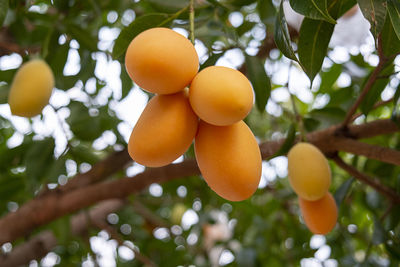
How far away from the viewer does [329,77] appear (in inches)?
47.4

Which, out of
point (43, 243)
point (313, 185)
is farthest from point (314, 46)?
point (43, 243)

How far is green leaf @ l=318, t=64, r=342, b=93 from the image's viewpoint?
3.85ft

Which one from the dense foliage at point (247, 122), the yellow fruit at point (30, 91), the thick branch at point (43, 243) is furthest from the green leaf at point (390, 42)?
the thick branch at point (43, 243)

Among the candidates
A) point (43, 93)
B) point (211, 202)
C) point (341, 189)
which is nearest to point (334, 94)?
point (341, 189)

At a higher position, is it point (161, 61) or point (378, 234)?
point (161, 61)

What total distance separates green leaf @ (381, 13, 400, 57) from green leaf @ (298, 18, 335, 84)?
0.07 m

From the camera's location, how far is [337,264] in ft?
4.47

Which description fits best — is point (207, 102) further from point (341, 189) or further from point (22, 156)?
point (22, 156)

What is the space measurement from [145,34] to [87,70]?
584mm

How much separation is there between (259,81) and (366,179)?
0.27m

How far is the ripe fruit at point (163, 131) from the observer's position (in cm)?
44

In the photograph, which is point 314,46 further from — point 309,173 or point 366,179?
point 366,179

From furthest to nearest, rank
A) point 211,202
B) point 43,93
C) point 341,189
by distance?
point 211,202, point 341,189, point 43,93

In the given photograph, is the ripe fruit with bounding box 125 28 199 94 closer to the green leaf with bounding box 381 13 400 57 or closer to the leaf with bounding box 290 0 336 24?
the leaf with bounding box 290 0 336 24
